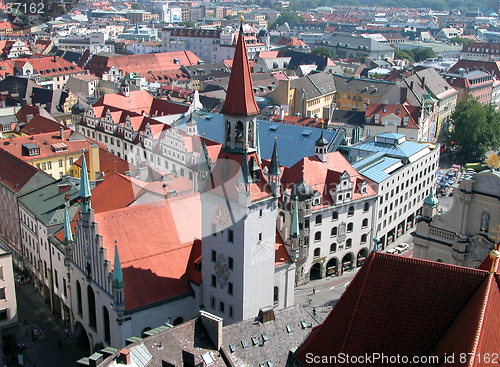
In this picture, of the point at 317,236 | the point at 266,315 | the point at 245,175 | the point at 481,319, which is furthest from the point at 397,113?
the point at 481,319

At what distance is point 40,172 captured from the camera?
73.1m

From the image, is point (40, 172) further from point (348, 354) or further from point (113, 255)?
point (348, 354)

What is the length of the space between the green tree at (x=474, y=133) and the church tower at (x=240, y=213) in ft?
287

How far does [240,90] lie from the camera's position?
4606 cm

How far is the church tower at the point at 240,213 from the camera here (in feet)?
150

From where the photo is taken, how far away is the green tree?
123 meters

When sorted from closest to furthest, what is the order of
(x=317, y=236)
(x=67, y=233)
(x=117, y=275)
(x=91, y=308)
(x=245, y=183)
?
(x=245, y=183) → (x=117, y=275) → (x=91, y=308) → (x=67, y=233) → (x=317, y=236)

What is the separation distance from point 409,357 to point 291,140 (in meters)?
59.8

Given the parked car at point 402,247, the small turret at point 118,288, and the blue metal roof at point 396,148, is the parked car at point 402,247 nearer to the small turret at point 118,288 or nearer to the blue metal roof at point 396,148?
the blue metal roof at point 396,148

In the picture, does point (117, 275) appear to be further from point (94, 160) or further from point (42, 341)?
point (94, 160)

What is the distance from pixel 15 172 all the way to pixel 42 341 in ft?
83.9

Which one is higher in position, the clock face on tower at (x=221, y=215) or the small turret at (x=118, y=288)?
the clock face on tower at (x=221, y=215)

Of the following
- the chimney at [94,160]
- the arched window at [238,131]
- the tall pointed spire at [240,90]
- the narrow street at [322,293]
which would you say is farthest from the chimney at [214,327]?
the chimney at [94,160]

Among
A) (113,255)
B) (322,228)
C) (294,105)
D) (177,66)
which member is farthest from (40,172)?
(177,66)
